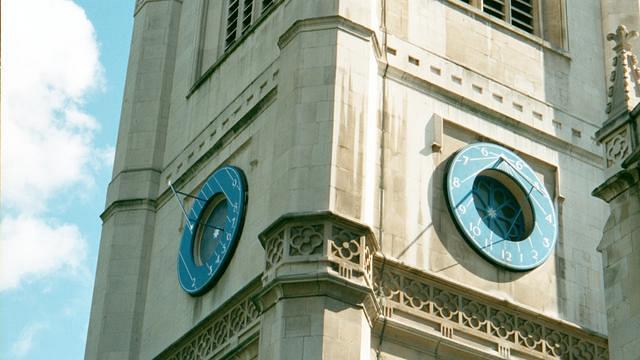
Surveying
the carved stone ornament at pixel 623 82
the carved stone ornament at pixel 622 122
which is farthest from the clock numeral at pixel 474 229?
the carved stone ornament at pixel 622 122

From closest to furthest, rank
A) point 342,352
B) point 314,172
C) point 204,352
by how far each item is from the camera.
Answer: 1. point 342,352
2. point 314,172
3. point 204,352

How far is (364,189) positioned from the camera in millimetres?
29312

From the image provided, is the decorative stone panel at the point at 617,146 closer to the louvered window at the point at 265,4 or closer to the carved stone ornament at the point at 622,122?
the carved stone ornament at the point at 622,122

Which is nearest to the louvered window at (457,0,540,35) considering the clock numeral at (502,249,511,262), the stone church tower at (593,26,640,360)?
the clock numeral at (502,249,511,262)

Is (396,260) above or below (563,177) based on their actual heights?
below

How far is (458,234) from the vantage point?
103ft

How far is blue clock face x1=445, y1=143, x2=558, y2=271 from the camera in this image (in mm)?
31484

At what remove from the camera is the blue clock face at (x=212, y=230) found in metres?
32.0

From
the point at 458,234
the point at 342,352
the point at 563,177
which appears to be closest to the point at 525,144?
the point at 563,177

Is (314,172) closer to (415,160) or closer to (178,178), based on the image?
(415,160)

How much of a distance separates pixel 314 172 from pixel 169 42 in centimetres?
1053

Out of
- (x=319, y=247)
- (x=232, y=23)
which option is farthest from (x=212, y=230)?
(x=232, y=23)

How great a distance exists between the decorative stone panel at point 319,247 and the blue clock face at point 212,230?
11.1ft

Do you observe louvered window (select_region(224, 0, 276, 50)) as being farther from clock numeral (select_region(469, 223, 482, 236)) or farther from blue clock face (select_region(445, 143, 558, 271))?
clock numeral (select_region(469, 223, 482, 236))
